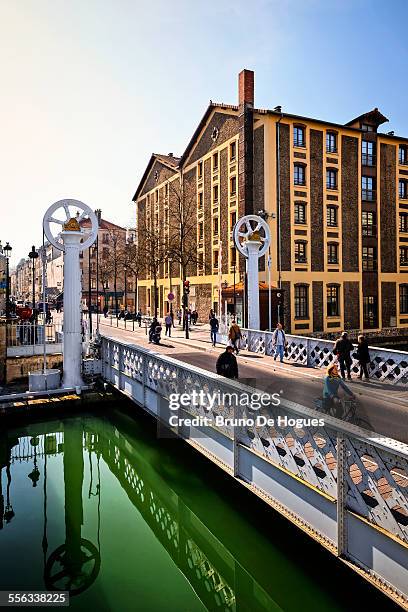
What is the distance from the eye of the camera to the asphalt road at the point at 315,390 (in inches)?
351

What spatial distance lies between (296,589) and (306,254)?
27.9 m

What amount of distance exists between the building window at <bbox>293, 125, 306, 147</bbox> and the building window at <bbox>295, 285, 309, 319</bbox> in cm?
1043

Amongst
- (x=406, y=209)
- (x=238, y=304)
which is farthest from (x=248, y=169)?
(x=406, y=209)

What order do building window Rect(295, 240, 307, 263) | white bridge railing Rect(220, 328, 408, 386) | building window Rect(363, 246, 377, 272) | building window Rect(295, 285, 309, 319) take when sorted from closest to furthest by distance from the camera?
1. white bridge railing Rect(220, 328, 408, 386)
2. building window Rect(295, 285, 309, 319)
3. building window Rect(295, 240, 307, 263)
4. building window Rect(363, 246, 377, 272)

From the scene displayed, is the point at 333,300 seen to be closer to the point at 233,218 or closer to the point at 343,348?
the point at 233,218

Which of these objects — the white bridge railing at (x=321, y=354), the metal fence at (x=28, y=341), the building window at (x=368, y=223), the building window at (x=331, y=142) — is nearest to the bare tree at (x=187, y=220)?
the building window at (x=331, y=142)

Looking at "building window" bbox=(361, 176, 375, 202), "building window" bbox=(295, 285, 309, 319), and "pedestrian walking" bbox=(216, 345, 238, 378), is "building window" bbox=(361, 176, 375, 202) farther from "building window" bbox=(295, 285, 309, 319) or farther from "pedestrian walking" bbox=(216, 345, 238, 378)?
"pedestrian walking" bbox=(216, 345, 238, 378)

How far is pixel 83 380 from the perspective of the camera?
1565 cm

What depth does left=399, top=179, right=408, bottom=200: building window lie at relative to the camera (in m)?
37.1

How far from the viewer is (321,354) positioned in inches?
631

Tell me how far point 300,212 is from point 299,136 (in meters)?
5.51

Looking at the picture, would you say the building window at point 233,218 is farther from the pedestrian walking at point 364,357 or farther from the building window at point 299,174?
the pedestrian walking at point 364,357

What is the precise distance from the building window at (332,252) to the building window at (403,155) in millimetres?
10325

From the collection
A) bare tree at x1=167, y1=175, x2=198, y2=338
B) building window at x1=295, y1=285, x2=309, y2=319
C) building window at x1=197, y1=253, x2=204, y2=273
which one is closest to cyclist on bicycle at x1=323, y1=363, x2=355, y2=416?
building window at x1=295, y1=285, x2=309, y2=319
